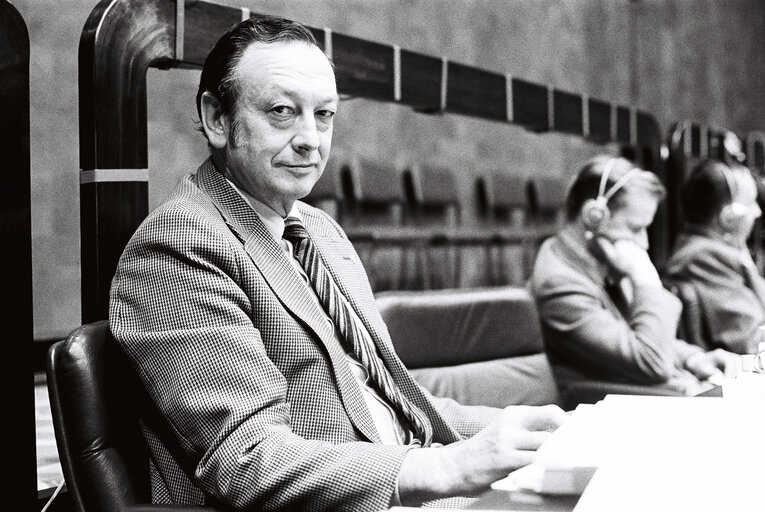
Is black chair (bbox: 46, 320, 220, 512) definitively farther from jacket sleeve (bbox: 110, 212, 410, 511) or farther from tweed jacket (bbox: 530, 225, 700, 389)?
tweed jacket (bbox: 530, 225, 700, 389)

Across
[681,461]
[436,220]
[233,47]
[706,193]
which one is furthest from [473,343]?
[436,220]

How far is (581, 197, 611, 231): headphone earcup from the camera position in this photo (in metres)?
2.70

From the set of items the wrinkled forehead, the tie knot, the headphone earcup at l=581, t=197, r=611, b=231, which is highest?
the wrinkled forehead

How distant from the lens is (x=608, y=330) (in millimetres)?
2543

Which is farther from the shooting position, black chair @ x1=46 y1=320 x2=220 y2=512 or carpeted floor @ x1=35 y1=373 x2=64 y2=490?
carpeted floor @ x1=35 y1=373 x2=64 y2=490

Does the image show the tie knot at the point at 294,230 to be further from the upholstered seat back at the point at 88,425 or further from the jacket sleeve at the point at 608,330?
the jacket sleeve at the point at 608,330

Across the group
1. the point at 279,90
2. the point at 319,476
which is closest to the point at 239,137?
the point at 279,90

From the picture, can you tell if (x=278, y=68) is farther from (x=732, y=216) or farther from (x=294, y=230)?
(x=732, y=216)

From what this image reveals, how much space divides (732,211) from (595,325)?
107 cm

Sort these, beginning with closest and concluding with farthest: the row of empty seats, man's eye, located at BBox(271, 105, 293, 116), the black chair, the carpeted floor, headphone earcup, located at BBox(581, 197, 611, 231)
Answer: the black chair, man's eye, located at BBox(271, 105, 293, 116), the carpeted floor, headphone earcup, located at BBox(581, 197, 611, 231), the row of empty seats

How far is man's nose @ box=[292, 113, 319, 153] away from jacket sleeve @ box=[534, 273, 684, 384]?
1.37 m

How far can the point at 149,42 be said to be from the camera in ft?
5.86

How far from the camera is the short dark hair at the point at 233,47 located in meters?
1.45

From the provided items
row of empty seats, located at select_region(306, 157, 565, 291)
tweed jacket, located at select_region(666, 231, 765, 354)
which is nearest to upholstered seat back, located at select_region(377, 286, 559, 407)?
tweed jacket, located at select_region(666, 231, 765, 354)
